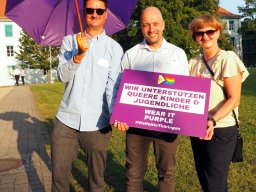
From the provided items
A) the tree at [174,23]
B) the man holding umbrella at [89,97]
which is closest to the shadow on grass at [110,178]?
the man holding umbrella at [89,97]

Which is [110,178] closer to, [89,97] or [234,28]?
[89,97]

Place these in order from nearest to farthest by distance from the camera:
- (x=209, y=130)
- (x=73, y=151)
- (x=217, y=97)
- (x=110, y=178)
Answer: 1. (x=209, y=130)
2. (x=217, y=97)
3. (x=73, y=151)
4. (x=110, y=178)

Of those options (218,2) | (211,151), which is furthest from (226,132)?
(218,2)

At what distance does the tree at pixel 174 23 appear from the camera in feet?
130

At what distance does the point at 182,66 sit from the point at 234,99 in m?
0.64

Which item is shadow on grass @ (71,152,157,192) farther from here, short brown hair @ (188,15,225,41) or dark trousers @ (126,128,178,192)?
short brown hair @ (188,15,225,41)

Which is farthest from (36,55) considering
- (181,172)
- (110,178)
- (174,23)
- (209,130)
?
(209,130)

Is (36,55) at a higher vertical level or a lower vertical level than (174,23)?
lower

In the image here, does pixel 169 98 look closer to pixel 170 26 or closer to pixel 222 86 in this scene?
pixel 222 86

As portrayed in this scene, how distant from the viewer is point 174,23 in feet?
130

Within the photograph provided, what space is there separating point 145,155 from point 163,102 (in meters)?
0.76

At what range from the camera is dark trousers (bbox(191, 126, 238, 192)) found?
3.42m

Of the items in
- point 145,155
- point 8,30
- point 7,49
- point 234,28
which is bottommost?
point 145,155

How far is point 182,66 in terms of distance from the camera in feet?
11.9
